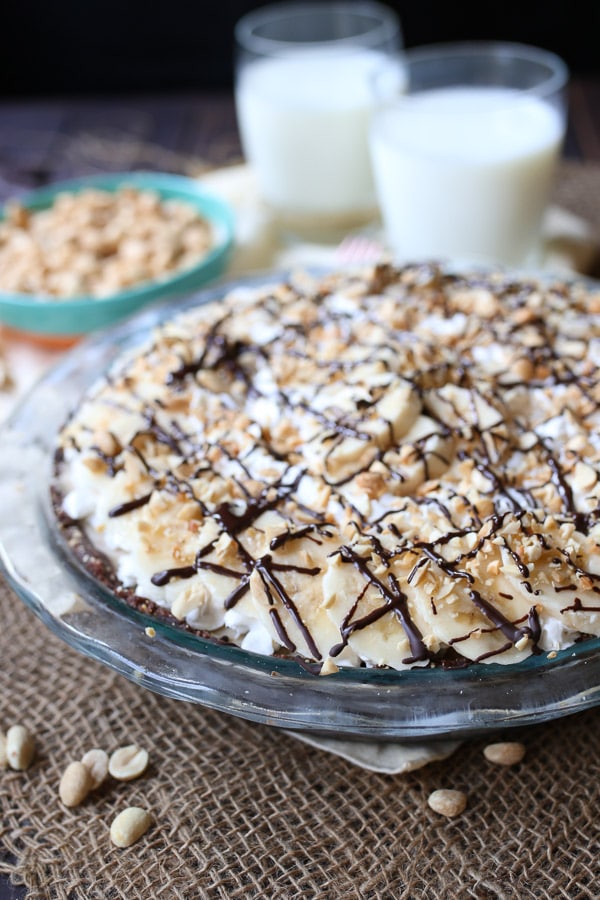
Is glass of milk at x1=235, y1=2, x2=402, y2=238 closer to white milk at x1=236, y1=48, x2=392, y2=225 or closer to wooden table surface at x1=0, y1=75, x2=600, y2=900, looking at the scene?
white milk at x1=236, y1=48, x2=392, y2=225

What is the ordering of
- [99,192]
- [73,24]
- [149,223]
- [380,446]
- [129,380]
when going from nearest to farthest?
[380,446] < [129,380] < [149,223] < [99,192] < [73,24]

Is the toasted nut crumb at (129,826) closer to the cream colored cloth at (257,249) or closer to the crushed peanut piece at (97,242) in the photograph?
the cream colored cloth at (257,249)

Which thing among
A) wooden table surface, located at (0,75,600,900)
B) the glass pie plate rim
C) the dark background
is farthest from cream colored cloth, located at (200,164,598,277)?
the dark background

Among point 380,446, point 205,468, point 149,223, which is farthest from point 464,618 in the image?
point 149,223

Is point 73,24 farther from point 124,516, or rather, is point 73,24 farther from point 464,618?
point 464,618

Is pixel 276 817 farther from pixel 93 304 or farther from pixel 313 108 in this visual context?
pixel 313 108

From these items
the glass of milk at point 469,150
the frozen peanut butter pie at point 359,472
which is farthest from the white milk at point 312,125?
the frozen peanut butter pie at point 359,472

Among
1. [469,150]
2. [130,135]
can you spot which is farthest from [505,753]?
[130,135]
